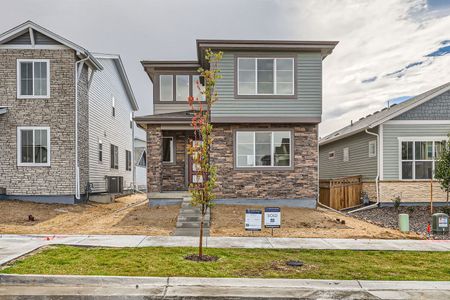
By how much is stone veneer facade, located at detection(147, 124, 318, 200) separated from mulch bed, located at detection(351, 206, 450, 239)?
2544mm

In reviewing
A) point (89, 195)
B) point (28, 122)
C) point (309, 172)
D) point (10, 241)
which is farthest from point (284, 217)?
point (28, 122)

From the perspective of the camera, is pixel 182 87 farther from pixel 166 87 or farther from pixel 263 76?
pixel 263 76

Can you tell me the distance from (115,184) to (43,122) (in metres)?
6.85

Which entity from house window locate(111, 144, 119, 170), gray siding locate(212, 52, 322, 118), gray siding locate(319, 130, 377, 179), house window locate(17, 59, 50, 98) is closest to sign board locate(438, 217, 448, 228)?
gray siding locate(212, 52, 322, 118)

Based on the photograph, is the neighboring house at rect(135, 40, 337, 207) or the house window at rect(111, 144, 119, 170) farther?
the house window at rect(111, 144, 119, 170)

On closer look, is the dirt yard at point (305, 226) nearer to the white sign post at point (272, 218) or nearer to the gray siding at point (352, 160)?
the white sign post at point (272, 218)

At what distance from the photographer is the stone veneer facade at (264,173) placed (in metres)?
16.7

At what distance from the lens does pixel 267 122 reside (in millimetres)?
16531

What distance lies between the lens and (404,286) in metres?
7.21

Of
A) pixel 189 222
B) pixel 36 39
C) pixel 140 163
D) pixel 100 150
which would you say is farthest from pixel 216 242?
pixel 140 163

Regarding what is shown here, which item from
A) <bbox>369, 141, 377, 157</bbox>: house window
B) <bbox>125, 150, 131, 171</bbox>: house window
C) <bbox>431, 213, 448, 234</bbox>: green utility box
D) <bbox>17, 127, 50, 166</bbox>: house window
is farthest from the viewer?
<bbox>125, 150, 131, 171</bbox>: house window

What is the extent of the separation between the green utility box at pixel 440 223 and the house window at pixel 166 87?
38.0 ft

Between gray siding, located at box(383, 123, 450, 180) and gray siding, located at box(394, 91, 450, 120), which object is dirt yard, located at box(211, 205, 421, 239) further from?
gray siding, located at box(394, 91, 450, 120)

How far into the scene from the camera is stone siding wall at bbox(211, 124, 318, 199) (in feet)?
54.7
